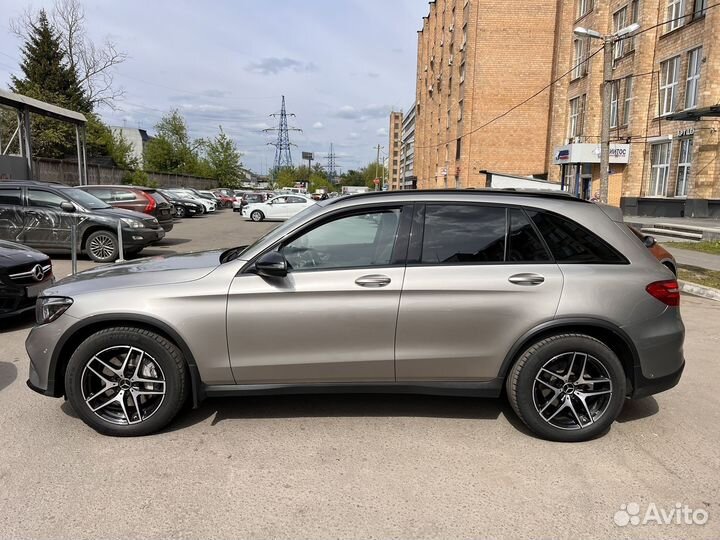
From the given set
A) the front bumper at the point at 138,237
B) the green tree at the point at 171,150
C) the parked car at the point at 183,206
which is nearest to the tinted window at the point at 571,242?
the front bumper at the point at 138,237

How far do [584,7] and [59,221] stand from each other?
117ft

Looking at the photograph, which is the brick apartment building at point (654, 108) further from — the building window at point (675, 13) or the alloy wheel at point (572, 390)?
the alloy wheel at point (572, 390)

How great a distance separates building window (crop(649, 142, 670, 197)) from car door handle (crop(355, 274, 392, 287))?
28.0 meters

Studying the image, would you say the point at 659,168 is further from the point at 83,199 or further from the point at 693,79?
the point at 83,199

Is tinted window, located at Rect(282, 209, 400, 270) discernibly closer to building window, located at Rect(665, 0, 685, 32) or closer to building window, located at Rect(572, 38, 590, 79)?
building window, located at Rect(665, 0, 685, 32)

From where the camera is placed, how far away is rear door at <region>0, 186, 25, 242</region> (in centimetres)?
1070

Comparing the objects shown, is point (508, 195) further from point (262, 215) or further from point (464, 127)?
point (464, 127)

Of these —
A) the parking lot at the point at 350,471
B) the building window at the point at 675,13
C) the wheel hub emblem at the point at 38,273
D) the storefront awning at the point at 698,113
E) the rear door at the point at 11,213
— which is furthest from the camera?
the building window at the point at 675,13

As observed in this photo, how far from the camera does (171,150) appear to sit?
55.9 metres

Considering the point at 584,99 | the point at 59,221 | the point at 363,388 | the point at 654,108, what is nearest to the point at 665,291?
the point at 363,388

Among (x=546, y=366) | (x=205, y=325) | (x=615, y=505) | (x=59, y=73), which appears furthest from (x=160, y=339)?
(x=59, y=73)

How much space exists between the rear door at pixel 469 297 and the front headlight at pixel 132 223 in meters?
9.64

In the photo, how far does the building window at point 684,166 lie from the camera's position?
24.8 metres

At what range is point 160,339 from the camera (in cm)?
340
